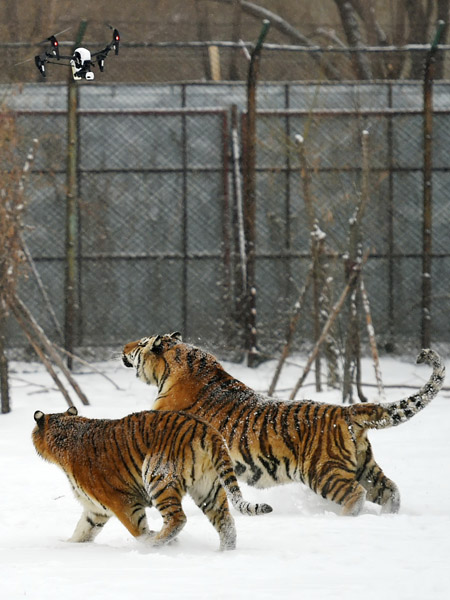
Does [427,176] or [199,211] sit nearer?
[427,176]

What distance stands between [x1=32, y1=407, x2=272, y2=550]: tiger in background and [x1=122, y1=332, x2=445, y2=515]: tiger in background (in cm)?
57

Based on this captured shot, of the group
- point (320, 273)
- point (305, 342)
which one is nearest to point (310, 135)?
point (305, 342)

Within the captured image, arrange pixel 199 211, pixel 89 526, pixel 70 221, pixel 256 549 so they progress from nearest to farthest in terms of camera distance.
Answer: pixel 256 549, pixel 89 526, pixel 70 221, pixel 199 211

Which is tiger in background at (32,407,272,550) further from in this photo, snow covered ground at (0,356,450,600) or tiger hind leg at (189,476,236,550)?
snow covered ground at (0,356,450,600)

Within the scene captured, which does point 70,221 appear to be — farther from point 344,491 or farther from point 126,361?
point 344,491

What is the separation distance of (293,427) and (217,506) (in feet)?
2.80

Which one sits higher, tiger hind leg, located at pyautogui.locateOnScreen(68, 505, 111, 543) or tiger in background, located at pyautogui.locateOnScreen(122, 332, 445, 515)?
tiger in background, located at pyautogui.locateOnScreen(122, 332, 445, 515)

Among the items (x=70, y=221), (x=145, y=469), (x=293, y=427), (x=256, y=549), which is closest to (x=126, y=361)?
(x=293, y=427)

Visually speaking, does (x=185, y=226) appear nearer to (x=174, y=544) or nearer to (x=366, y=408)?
(x=366, y=408)

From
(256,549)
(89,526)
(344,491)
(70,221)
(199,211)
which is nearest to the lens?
(256,549)

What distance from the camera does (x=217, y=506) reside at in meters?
3.75

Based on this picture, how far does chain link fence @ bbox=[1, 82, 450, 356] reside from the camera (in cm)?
955

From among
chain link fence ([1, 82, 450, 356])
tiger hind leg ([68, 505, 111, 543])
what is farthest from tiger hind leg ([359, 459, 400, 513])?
chain link fence ([1, 82, 450, 356])

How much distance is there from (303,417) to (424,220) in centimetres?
440
